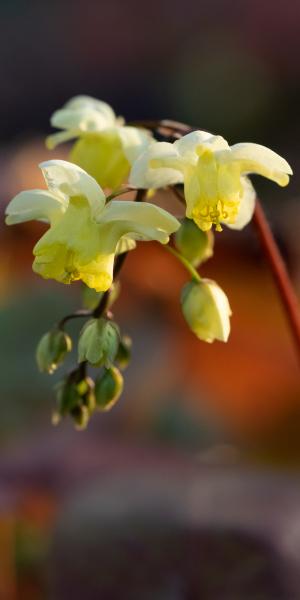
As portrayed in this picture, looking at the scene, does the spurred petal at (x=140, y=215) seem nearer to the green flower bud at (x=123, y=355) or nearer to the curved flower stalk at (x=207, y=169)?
the curved flower stalk at (x=207, y=169)

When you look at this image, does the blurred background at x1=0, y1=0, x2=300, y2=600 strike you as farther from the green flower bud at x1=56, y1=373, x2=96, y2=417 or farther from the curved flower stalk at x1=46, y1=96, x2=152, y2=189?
the curved flower stalk at x1=46, y1=96, x2=152, y2=189

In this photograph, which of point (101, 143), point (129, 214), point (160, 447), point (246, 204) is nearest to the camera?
point (129, 214)

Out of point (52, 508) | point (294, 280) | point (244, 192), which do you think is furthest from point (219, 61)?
point (244, 192)

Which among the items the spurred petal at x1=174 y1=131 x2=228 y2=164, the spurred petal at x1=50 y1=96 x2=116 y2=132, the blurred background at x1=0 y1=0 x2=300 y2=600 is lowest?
the blurred background at x1=0 y1=0 x2=300 y2=600

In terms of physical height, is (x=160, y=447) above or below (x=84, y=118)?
below

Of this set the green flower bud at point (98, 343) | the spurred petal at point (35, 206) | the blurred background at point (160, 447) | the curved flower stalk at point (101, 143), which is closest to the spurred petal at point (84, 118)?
the curved flower stalk at point (101, 143)

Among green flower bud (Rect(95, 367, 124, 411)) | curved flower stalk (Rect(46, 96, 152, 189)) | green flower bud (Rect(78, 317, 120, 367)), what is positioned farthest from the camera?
curved flower stalk (Rect(46, 96, 152, 189))

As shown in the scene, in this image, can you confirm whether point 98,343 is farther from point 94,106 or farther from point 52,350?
point 94,106

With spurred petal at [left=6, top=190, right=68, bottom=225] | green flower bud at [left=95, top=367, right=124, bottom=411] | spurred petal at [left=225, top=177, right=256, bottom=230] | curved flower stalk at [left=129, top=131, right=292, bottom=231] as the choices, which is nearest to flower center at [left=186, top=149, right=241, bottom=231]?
curved flower stalk at [left=129, top=131, right=292, bottom=231]

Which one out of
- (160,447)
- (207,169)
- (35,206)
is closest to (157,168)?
(207,169)
